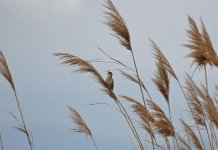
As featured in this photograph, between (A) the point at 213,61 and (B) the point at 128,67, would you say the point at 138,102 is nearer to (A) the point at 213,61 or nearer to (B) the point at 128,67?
(B) the point at 128,67

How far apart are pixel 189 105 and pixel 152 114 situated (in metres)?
0.67

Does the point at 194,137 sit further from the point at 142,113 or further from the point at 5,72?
the point at 5,72

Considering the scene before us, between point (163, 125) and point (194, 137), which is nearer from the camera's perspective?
point (163, 125)

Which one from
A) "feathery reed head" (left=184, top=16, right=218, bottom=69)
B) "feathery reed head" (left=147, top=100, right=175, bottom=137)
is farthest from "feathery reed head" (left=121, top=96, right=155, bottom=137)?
"feathery reed head" (left=184, top=16, right=218, bottom=69)

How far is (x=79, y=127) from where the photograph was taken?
4.91 metres

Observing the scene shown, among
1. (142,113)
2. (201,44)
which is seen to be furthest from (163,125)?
(201,44)

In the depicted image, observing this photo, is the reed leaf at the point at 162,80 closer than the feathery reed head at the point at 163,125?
No

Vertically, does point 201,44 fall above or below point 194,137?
above

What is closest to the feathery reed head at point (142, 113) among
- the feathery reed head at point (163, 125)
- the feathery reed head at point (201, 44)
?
the feathery reed head at point (163, 125)

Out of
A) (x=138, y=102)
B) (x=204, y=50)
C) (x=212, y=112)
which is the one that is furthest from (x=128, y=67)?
(x=204, y=50)

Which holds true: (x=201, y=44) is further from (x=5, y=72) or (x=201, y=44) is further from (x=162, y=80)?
(x=5, y=72)

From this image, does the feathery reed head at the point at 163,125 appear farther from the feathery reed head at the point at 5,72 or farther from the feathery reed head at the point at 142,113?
the feathery reed head at the point at 5,72

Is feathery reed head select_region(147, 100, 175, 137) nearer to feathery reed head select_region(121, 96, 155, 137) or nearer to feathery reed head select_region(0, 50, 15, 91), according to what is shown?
feathery reed head select_region(121, 96, 155, 137)

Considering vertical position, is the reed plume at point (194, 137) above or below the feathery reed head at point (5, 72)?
below
